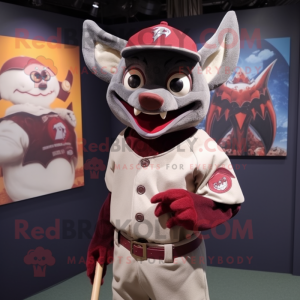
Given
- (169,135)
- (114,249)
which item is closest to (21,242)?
(114,249)

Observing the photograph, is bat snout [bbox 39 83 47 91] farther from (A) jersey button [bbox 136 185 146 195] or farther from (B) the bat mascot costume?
(A) jersey button [bbox 136 185 146 195]

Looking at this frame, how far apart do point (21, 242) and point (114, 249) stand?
1224 mm

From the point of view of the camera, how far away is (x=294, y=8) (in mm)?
2537

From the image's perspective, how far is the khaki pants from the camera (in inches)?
52.3

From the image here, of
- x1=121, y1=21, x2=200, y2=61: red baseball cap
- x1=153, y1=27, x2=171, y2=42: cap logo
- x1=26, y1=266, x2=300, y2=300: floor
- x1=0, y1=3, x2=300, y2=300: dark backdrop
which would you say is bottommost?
x1=26, y1=266, x2=300, y2=300: floor

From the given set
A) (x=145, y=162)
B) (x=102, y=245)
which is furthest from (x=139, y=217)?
(x=102, y=245)

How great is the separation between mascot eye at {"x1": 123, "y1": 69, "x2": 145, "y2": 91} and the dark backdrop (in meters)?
1.31

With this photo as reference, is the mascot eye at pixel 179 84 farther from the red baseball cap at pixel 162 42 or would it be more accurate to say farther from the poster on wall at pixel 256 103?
the poster on wall at pixel 256 103

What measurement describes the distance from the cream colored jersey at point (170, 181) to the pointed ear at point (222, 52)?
29 centimetres

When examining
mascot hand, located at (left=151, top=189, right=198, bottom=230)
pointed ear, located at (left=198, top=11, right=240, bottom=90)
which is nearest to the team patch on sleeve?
mascot hand, located at (left=151, top=189, right=198, bottom=230)

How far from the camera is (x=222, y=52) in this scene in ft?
4.84

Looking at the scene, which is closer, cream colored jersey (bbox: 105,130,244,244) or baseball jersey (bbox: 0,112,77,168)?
cream colored jersey (bbox: 105,130,244,244)

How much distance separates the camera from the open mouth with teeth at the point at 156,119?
4.24ft

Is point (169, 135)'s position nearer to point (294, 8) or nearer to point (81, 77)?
point (81, 77)
